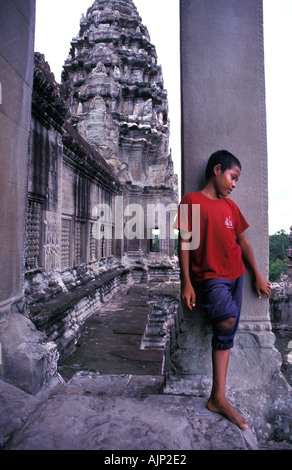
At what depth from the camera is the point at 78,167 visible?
648cm

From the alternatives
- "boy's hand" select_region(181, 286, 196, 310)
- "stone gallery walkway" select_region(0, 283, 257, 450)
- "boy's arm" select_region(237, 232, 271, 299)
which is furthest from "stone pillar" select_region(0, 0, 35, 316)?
"boy's arm" select_region(237, 232, 271, 299)

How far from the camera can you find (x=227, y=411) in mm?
1427

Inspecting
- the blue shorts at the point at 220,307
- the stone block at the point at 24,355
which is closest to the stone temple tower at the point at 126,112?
the stone block at the point at 24,355

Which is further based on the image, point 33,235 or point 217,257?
point 33,235

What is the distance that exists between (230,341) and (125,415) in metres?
0.66

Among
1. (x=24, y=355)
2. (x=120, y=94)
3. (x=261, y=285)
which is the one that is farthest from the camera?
(x=120, y=94)

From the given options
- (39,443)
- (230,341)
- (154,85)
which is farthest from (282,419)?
(154,85)

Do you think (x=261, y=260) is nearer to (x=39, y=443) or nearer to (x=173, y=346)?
(x=173, y=346)

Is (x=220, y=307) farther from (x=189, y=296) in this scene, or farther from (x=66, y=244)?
(x=66, y=244)

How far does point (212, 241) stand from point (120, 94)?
12.6 m

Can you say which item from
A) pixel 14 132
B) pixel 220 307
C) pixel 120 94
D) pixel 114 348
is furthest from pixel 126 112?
pixel 220 307

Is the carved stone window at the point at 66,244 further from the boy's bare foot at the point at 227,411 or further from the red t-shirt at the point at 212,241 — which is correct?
the boy's bare foot at the point at 227,411

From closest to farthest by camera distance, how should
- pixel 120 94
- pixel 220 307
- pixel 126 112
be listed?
pixel 220 307
pixel 120 94
pixel 126 112

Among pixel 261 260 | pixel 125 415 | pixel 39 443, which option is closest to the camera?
pixel 39 443
